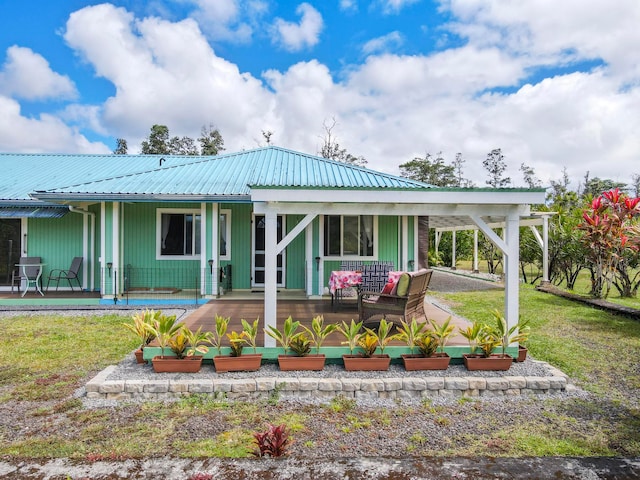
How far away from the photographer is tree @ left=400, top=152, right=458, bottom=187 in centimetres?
3728

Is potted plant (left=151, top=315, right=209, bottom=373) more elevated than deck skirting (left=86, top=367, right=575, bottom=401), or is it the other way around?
potted plant (left=151, top=315, right=209, bottom=373)

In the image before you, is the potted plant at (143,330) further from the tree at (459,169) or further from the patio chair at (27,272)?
the tree at (459,169)

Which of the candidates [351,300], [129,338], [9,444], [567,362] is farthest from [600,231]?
[9,444]

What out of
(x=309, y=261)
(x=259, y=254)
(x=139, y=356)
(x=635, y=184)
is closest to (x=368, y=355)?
(x=139, y=356)

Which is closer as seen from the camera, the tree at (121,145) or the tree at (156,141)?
the tree at (156,141)

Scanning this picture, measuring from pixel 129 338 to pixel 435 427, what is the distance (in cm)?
555

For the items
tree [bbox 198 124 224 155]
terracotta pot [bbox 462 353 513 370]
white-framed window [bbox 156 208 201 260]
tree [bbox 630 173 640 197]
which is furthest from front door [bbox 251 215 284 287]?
tree [bbox 630 173 640 197]

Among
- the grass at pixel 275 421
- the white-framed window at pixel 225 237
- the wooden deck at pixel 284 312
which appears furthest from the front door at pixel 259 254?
the grass at pixel 275 421

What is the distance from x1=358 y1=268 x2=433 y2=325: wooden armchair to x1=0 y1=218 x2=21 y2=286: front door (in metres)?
10.4

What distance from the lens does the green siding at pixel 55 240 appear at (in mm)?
11328

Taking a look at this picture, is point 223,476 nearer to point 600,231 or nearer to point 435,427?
point 435,427

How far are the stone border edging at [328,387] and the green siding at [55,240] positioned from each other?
25.7 ft

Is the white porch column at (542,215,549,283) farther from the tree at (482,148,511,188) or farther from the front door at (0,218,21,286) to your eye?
the tree at (482,148,511,188)

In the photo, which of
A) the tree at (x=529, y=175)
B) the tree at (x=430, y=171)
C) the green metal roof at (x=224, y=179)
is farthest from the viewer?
the tree at (x=529, y=175)
